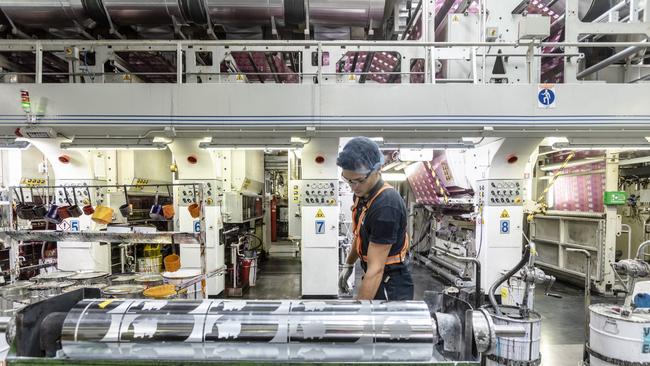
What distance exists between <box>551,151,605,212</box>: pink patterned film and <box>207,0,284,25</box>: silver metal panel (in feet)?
19.8

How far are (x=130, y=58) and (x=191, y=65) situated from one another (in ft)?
6.44

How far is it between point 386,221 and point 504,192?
3.77 meters

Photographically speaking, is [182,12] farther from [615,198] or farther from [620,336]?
[615,198]

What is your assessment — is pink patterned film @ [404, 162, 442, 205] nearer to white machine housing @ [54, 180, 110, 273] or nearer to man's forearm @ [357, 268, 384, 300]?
man's forearm @ [357, 268, 384, 300]

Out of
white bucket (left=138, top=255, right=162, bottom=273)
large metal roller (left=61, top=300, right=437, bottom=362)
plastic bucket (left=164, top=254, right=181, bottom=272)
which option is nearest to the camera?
large metal roller (left=61, top=300, right=437, bottom=362)

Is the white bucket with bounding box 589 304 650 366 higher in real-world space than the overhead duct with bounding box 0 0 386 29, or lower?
lower

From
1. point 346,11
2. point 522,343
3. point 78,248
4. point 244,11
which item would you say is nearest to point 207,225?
point 78,248

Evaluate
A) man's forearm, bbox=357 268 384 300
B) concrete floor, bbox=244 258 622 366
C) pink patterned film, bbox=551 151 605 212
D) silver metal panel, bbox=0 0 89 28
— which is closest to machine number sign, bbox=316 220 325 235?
concrete floor, bbox=244 258 622 366

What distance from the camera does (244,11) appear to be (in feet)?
13.7

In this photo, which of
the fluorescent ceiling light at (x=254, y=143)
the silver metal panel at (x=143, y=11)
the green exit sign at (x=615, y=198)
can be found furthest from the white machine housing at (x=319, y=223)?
the green exit sign at (x=615, y=198)

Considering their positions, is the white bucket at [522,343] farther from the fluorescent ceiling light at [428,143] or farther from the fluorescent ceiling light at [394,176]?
the fluorescent ceiling light at [394,176]

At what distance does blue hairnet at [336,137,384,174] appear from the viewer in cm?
176

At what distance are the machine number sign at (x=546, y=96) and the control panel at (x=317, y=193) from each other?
274 centimetres

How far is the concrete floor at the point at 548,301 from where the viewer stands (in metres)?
3.70
